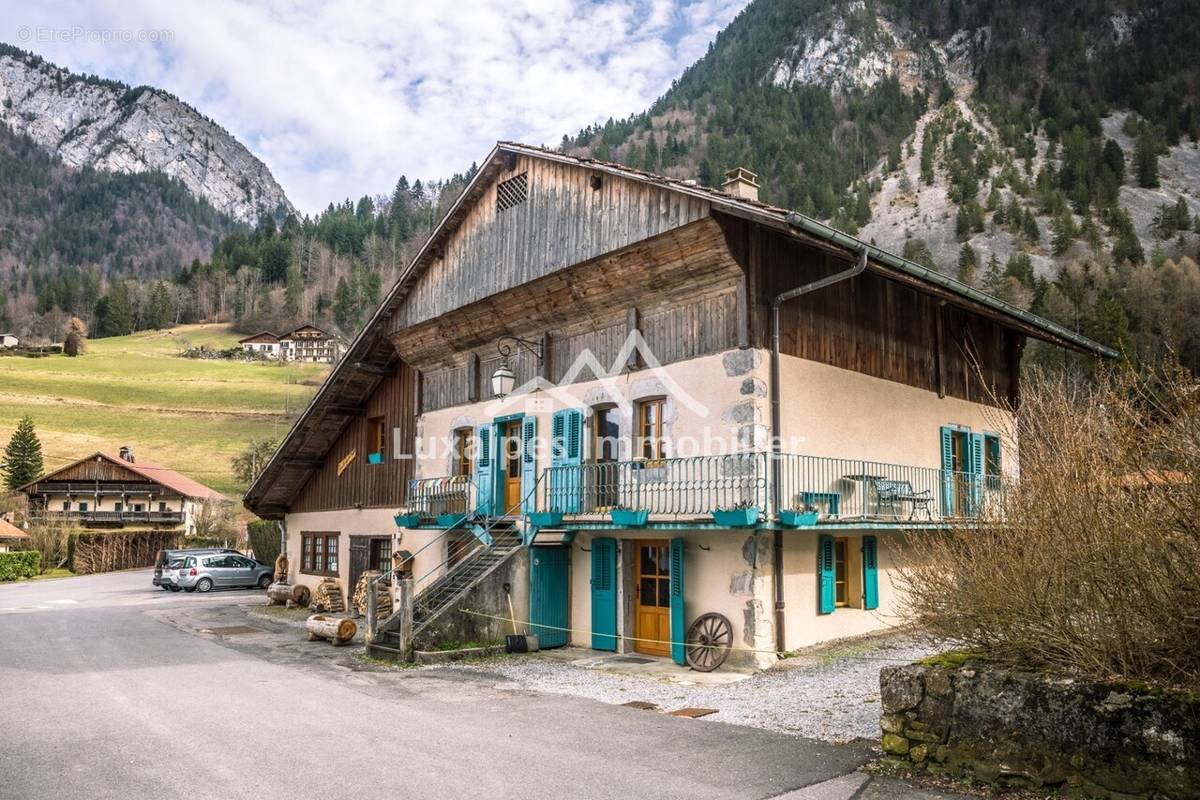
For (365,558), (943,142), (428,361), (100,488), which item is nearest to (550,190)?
(428,361)

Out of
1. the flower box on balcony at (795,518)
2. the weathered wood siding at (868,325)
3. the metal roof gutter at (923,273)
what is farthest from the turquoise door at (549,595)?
the metal roof gutter at (923,273)

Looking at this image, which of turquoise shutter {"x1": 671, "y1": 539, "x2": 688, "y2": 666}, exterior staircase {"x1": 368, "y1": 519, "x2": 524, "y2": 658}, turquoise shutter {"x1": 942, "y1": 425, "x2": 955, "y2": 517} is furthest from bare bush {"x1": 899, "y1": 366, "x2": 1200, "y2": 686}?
turquoise shutter {"x1": 942, "y1": 425, "x2": 955, "y2": 517}

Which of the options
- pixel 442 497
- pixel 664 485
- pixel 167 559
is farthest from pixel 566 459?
pixel 167 559

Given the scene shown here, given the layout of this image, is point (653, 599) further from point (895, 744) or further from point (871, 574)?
point (895, 744)

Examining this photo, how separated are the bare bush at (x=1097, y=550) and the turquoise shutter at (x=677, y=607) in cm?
657

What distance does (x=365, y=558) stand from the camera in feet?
76.4

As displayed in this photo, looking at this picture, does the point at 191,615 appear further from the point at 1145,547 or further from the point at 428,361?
the point at 1145,547

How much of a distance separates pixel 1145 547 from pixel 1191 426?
1011 millimetres

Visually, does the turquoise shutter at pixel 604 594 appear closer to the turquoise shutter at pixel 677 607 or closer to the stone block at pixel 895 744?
the turquoise shutter at pixel 677 607

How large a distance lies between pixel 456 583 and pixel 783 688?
6.97 m

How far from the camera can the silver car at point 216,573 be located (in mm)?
31922

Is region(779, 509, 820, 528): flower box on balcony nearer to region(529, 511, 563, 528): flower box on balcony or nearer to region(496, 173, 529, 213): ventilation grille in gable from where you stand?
region(529, 511, 563, 528): flower box on balcony

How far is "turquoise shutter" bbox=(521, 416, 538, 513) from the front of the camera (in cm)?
1772

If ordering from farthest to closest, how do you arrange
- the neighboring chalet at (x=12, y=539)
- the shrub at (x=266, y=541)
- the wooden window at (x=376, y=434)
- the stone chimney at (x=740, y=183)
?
the neighboring chalet at (x=12, y=539) → the shrub at (x=266, y=541) → the wooden window at (x=376, y=434) → the stone chimney at (x=740, y=183)
